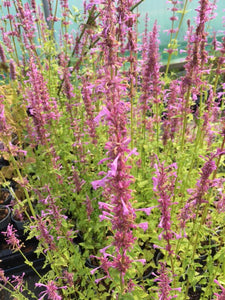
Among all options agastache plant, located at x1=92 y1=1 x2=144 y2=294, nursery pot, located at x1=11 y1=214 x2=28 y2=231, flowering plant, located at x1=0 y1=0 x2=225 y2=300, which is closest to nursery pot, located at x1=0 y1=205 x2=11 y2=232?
nursery pot, located at x1=11 y1=214 x2=28 y2=231

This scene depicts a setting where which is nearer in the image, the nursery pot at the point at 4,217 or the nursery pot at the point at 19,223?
the nursery pot at the point at 19,223

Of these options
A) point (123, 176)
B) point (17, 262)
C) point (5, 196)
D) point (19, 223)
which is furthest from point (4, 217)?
point (123, 176)

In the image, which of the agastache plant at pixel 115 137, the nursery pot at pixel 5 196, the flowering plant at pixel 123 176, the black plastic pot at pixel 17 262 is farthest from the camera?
the nursery pot at pixel 5 196

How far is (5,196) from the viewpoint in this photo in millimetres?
4656

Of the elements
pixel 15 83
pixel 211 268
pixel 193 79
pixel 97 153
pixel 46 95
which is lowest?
pixel 211 268

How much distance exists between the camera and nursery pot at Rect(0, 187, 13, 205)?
14.7ft

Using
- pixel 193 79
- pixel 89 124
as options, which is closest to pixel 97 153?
pixel 89 124

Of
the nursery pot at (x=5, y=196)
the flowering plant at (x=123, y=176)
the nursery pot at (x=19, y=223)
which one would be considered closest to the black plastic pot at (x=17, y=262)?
the flowering plant at (x=123, y=176)

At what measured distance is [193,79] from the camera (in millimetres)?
2221

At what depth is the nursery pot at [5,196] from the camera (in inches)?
177

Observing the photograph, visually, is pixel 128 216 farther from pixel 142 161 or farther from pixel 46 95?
pixel 142 161

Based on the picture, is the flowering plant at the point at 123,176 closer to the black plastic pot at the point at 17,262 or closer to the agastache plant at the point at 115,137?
the agastache plant at the point at 115,137

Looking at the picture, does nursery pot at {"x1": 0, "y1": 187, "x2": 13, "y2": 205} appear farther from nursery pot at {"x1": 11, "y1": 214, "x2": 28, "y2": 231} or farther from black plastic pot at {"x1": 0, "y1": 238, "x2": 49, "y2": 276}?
black plastic pot at {"x1": 0, "y1": 238, "x2": 49, "y2": 276}

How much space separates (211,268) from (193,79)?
1.82 metres
